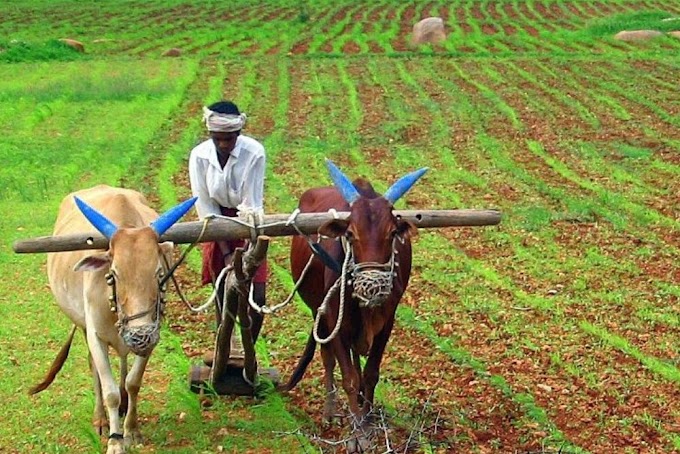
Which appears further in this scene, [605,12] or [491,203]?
[605,12]

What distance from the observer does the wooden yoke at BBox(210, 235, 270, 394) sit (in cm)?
629

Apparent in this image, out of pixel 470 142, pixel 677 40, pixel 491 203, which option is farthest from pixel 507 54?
pixel 491 203

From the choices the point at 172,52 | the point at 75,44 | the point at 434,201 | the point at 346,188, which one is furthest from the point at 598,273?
the point at 75,44

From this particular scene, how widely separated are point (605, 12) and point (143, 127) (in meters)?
24.6

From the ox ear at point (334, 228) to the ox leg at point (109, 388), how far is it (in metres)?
1.53

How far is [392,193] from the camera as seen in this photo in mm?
6148

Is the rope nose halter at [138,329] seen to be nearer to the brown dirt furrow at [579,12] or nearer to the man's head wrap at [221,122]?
the man's head wrap at [221,122]

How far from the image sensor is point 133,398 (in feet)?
21.0

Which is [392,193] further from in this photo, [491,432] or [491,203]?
[491,203]

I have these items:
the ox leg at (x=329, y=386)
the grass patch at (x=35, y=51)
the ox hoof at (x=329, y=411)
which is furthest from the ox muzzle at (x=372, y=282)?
the grass patch at (x=35, y=51)

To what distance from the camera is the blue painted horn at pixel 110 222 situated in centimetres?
579

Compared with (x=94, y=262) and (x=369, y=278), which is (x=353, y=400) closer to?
(x=369, y=278)

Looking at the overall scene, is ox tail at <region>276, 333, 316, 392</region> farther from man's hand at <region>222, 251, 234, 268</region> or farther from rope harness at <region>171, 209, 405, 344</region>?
man's hand at <region>222, 251, 234, 268</region>

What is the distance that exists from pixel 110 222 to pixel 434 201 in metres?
7.40
